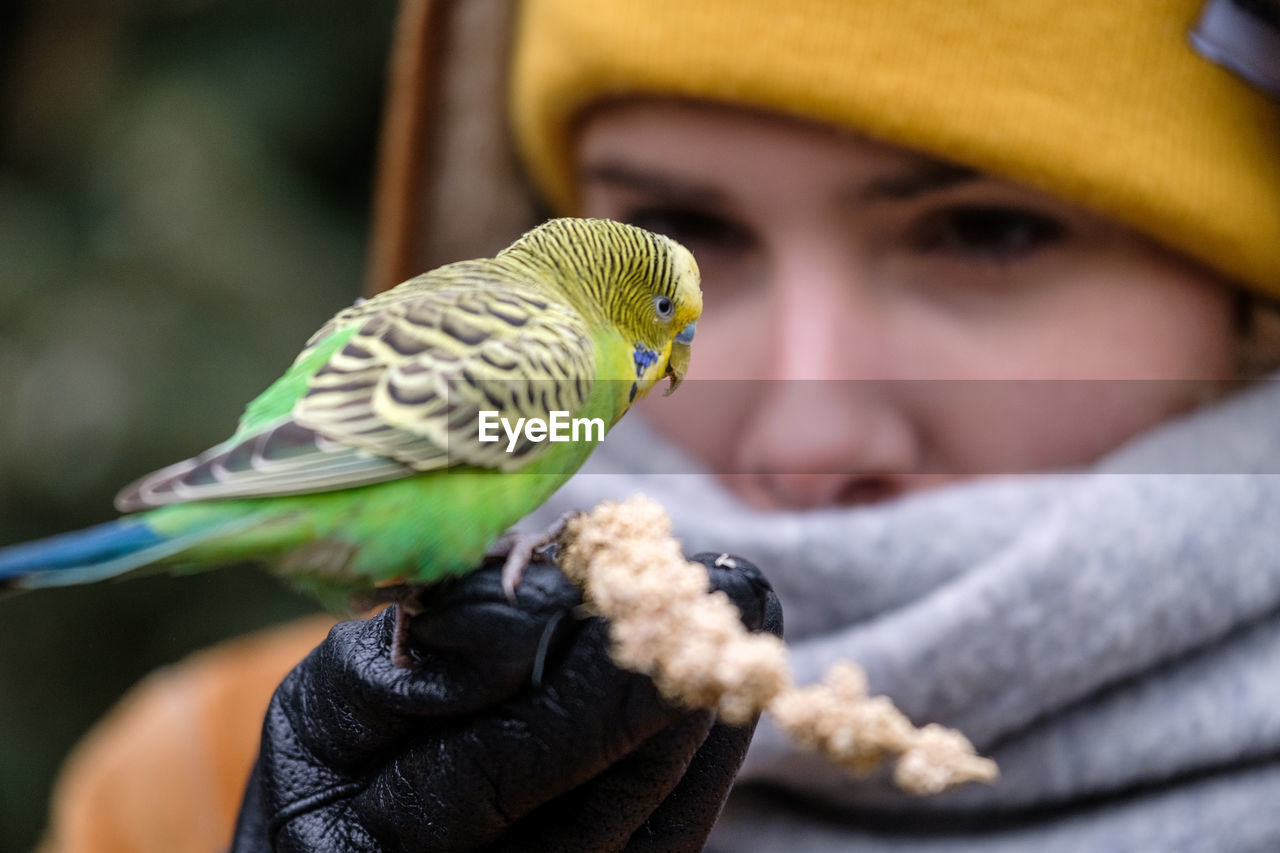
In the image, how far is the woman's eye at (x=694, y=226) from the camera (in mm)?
1862

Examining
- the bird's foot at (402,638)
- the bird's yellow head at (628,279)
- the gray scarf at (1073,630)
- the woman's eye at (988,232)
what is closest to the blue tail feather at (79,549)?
the bird's foot at (402,638)

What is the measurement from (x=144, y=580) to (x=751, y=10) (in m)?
2.58

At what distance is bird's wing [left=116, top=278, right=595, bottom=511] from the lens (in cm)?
88

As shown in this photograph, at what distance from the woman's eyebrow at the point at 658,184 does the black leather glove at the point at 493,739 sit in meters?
0.94

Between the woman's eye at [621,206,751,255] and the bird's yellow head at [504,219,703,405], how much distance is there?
821 millimetres

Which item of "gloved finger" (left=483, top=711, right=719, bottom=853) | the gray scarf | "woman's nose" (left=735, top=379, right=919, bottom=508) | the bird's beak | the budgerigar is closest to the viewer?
the budgerigar

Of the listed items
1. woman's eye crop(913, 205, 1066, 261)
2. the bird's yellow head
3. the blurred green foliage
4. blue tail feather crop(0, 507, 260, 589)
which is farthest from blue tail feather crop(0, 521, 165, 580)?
the blurred green foliage

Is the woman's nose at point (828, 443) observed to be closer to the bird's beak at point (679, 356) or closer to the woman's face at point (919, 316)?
→ the woman's face at point (919, 316)

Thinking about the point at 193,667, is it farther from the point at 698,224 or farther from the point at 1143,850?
the point at 1143,850

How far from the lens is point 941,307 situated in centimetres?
178

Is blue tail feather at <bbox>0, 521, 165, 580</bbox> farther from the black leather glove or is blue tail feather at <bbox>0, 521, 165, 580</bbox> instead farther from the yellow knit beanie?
the yellow knit beanie

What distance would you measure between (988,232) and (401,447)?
1.21 meters

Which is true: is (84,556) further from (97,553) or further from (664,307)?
(664,307)

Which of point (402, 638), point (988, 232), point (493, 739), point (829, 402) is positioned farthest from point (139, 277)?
point (493, 739)
